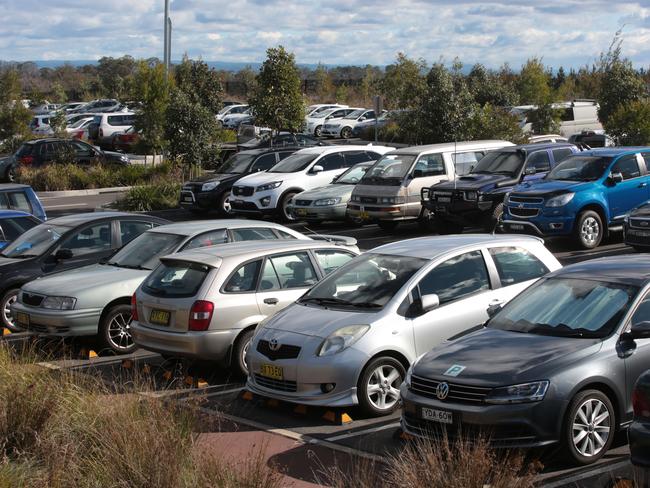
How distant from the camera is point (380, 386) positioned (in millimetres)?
9656

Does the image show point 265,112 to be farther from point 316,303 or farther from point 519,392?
point 519,392

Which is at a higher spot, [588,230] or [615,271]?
[615,271]

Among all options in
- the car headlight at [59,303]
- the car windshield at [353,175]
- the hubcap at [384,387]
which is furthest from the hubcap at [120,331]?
the car windshield at [353,175]

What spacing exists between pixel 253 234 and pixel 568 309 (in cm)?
603

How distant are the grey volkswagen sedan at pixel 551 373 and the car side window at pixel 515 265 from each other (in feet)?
5.28

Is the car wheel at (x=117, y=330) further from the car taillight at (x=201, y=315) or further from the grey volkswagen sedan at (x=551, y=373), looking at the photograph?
the grey volkswagen sedan at (x=551, y=373)

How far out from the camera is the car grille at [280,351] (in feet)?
31.9

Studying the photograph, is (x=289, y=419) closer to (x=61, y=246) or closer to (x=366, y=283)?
(x=366, y=283)

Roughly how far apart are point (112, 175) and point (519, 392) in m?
28.1

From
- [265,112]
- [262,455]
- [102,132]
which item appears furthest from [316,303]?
[102,132]

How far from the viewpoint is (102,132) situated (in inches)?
1775

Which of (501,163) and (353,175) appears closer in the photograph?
(501,163)

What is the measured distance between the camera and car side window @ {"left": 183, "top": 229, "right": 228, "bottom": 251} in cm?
1339

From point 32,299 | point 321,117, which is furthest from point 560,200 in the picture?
point 321,117
